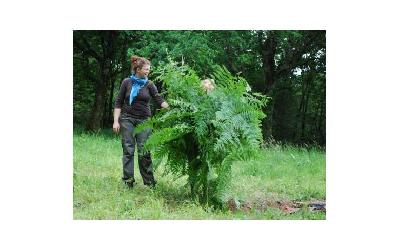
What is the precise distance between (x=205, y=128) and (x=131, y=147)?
1.19 meters

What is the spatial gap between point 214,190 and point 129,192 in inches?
43.3

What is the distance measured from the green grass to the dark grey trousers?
6.4 inches

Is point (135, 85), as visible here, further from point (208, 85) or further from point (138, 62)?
point (208, 85)

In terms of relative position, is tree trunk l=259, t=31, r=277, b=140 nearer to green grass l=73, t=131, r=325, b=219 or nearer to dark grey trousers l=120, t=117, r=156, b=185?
green grass l=73, t=131, r=325, b=219

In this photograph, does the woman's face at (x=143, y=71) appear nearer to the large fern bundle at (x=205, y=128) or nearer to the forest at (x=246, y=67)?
the large fern bundle at (x=205, y=128)

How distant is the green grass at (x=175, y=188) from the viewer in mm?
5270

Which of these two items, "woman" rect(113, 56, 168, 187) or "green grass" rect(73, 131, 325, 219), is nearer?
"green grass" rect(73, 131, 325, 219)

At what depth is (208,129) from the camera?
17.6 ft

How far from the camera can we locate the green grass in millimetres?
5270

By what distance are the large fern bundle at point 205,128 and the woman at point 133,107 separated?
1.63 ft

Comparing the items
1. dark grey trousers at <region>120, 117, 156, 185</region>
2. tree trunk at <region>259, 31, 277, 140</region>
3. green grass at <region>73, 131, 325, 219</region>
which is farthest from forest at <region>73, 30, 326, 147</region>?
dark grey trousers at <region>120, 117, 156, 185</region>

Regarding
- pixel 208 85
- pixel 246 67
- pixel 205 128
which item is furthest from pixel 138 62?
pixel 246 67
